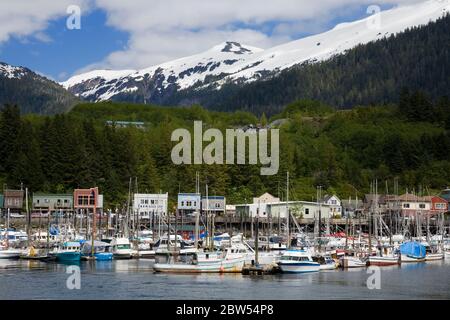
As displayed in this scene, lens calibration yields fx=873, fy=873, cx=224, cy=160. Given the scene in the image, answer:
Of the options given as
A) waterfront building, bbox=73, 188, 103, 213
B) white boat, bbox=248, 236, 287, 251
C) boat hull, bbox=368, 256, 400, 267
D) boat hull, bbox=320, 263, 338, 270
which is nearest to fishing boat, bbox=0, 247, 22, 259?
white boat, bbox=248, 236, 287, 251

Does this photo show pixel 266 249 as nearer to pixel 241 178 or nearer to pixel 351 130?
pixel 241 178

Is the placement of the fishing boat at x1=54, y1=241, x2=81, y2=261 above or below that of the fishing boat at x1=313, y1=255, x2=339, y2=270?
above

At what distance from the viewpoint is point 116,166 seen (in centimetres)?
14362

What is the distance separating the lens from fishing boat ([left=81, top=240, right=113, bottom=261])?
87500mm

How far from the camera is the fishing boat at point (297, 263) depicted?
7325cm

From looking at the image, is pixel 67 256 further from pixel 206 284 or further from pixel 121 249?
pixel 206 284

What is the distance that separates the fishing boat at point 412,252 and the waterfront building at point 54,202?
54751mm

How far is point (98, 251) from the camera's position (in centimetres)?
8925

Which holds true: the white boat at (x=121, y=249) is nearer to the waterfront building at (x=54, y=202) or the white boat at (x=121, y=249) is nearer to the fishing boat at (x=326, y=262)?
the fishing boat at (x=326, y=262)

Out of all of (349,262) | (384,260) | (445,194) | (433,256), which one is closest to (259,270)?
(349,262)

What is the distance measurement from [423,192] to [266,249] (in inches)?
2894

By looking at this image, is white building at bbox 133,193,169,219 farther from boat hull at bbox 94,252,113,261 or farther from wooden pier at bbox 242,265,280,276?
wooden pier at bbox 242,265,280,276

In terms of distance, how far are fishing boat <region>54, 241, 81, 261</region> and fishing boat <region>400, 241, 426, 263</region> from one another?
33.3 metres
